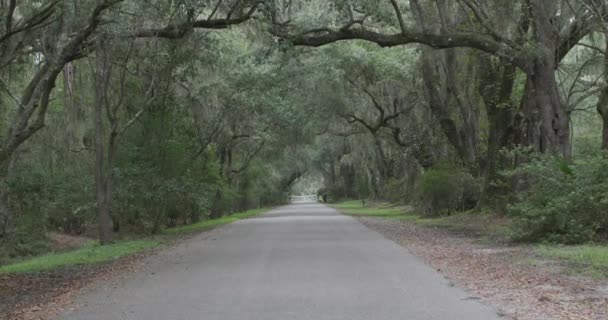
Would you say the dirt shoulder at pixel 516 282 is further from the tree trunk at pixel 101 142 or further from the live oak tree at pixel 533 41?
the tree trunk at pixel 101 142

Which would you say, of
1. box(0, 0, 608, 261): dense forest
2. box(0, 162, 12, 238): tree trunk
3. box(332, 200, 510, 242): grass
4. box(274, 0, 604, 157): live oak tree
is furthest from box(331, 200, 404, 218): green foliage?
box(0, 162, 12, 238): tree trunk

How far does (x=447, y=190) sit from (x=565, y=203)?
14.1 metres

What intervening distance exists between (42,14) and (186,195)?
1338 cm

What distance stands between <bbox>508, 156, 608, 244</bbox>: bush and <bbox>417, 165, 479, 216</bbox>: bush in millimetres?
11762

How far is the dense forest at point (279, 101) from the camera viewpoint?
1442 centimetres

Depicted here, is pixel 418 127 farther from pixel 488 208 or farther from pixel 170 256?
pixel 170 256

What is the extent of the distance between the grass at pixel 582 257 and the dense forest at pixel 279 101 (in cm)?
80

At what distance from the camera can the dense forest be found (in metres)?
14.4

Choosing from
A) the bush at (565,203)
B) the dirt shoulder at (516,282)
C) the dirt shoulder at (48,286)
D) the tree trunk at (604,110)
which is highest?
the tree trunk at (604,110)

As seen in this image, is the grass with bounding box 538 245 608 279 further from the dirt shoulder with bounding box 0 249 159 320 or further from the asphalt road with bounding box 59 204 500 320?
the dirt shoulder with bounding box 0 249 159 320

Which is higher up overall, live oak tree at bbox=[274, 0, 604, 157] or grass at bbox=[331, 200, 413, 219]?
live oak tree at bbox=[274, 0, 604, 157]

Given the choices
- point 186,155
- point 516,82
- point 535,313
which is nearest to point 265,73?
point 186,155

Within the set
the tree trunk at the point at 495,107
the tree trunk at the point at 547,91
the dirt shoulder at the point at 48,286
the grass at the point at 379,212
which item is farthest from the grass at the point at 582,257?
the grass at the point at 379,212

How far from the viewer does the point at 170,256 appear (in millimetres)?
15633
